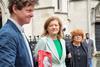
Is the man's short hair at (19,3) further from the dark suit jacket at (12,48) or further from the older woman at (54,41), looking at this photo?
the older woman at (54,41)

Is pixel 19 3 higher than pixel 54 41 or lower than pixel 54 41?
higher

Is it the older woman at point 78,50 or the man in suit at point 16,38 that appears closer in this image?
the man in suit at point 16,38

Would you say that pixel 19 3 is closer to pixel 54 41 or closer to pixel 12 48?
pixel 12 48

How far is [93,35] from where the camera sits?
26.8 metres

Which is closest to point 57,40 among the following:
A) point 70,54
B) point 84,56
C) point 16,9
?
point 70,54

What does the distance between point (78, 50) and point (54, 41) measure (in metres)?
1.20

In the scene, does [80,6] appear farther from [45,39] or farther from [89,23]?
[45,39]

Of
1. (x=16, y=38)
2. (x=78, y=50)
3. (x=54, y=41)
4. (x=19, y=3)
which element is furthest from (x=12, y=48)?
(x=78, y=50)

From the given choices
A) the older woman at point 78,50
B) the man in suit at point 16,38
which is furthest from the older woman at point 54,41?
the man in suit at point 16,38

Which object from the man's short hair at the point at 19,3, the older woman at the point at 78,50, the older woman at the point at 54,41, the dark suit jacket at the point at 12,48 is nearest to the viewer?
the dark suit jacket at the point at 12,48

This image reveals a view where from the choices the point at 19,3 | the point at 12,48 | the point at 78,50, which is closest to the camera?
the point at 12,48

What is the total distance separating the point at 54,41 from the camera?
229 inches

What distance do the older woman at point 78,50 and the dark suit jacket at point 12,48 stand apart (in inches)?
145

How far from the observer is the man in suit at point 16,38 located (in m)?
2.93
